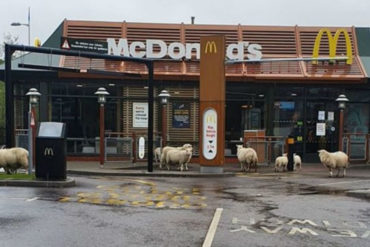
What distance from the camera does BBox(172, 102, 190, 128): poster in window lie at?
25.4 m

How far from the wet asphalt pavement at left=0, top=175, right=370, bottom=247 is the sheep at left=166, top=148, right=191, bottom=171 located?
493 centimetres

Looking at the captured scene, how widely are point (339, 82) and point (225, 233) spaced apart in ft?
58.6

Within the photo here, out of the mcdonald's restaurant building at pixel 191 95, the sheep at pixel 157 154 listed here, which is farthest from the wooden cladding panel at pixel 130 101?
the sheep at pixel 157 154

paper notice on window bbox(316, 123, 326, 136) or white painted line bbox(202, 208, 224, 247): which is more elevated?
paper notice on window bbox(316, 123, 326, 136)

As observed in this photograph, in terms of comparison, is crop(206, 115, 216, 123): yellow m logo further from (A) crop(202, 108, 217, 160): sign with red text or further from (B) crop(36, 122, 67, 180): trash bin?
(B) crop(36, 122, 67, 180): trash bin

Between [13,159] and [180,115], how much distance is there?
35.2ft

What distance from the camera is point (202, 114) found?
64.7 feet

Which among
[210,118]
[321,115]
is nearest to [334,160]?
[210,118]

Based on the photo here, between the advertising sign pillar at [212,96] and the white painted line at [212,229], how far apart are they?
8.93 metres

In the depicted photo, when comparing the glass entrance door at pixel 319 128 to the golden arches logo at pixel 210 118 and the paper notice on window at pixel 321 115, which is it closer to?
the paper notice on window at pixel 321 115

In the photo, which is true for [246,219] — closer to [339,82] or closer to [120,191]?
[120,191]

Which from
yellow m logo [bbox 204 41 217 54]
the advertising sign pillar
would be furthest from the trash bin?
yellow m logo [bbox 204 41 217 54]

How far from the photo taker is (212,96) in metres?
19.7

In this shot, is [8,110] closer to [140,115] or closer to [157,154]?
[157,154]
